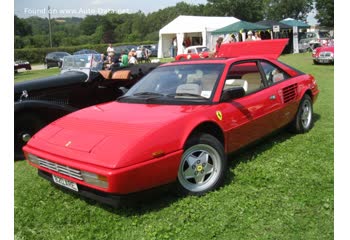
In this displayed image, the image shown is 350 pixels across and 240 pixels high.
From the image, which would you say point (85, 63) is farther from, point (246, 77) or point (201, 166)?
point (201, 166)

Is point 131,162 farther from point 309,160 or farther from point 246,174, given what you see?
point 309,160

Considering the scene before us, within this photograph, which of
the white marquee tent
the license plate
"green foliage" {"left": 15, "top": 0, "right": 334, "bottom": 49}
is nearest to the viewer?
the license plate

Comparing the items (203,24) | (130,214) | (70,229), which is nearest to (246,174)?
(130,214)

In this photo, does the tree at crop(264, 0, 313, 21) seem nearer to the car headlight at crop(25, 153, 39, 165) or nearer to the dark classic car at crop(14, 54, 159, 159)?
the dark classic car at crop(14, 54, 159, 159)

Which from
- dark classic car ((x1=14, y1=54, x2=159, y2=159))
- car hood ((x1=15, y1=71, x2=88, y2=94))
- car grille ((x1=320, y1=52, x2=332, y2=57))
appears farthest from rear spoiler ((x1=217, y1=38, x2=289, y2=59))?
car grille ((x1=320, y1=52, x2=332, y2=57))

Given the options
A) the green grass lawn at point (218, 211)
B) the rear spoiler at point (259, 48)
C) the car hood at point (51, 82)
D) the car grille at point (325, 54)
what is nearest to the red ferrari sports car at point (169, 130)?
Result: the green grass lawn at point (218, 211)

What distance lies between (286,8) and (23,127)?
311ft

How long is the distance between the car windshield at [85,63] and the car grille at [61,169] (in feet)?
13.4

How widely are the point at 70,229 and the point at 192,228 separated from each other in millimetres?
1058

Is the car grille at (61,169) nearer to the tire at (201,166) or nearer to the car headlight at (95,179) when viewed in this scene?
the car headlight at (95,179)

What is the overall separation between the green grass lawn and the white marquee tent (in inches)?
1031

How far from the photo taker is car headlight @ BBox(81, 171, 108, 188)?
9.21 ft

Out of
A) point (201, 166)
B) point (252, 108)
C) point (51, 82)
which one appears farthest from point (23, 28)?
point (201, 166)

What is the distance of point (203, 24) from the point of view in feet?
97.9
